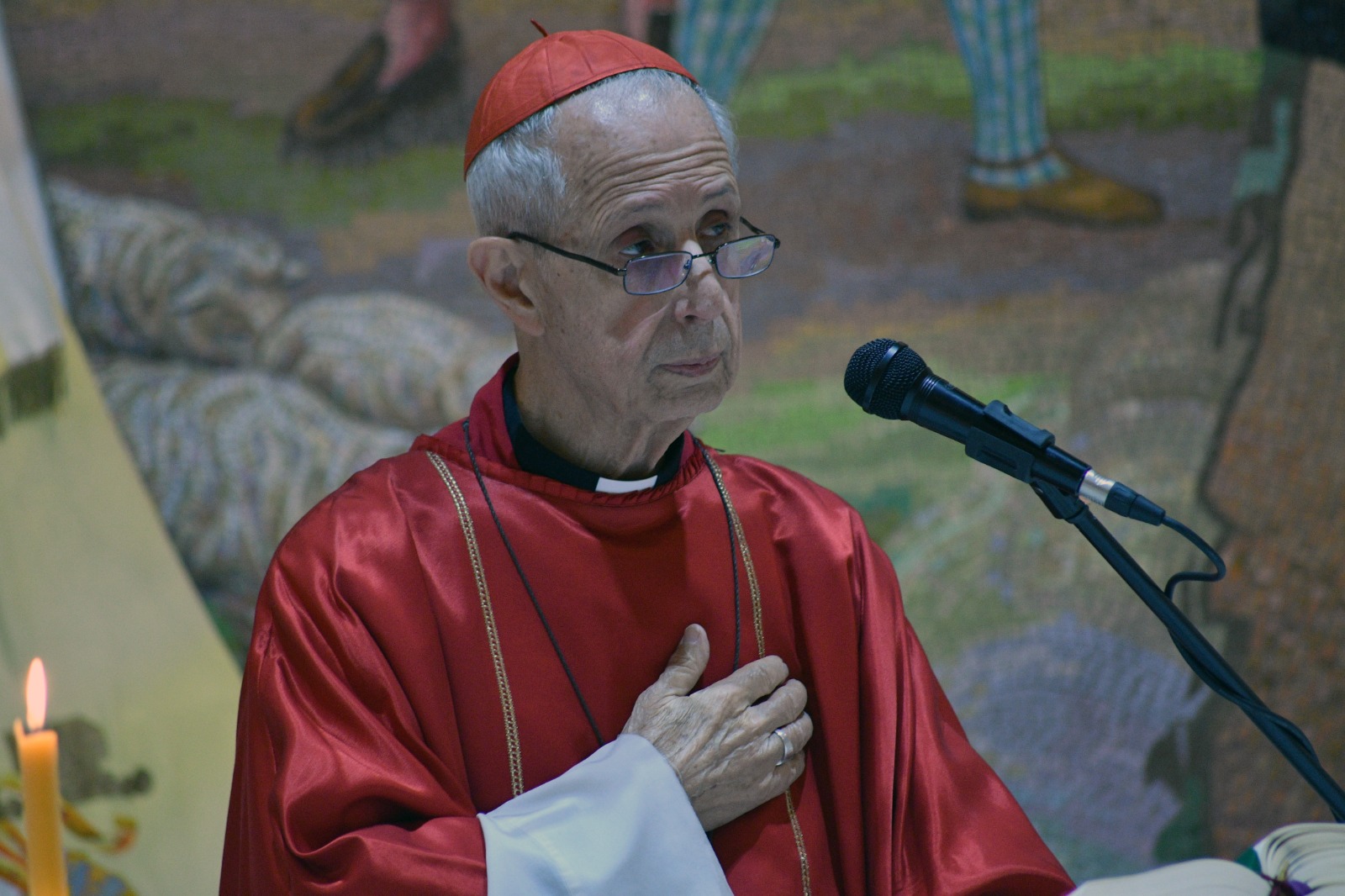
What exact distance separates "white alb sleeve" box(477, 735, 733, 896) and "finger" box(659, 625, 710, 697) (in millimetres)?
151

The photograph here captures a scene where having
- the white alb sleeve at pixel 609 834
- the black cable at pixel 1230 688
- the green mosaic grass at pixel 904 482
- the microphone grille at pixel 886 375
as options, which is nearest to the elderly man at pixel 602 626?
the white alb sleeve at pixel 609 834

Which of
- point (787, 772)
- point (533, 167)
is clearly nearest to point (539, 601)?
point (787, 772)

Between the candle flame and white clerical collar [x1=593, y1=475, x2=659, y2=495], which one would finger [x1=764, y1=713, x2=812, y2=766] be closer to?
white clerical collar [x1=593, y1=475, x2=659, y2=495]

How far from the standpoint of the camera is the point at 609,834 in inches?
68.0

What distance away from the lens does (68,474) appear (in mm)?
3645

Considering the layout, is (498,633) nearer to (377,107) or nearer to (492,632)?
(492,632)

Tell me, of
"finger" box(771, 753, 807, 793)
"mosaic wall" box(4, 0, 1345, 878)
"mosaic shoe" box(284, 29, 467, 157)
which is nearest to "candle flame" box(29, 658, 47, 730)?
"finger" box(771, 753, 807, 793)

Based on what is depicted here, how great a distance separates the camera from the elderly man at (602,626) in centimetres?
174

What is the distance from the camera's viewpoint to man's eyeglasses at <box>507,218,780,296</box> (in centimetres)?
189

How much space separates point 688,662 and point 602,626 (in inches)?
6.0

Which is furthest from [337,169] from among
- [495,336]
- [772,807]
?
[772,807]

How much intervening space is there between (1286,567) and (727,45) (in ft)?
8.36

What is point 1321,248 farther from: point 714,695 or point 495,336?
point 714,695

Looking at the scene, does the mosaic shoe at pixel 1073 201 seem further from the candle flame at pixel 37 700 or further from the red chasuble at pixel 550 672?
the candle flame at pixel 37 700
